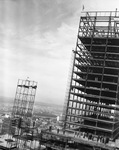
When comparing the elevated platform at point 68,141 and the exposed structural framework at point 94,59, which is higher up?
the exposed structural framework at point 94,59

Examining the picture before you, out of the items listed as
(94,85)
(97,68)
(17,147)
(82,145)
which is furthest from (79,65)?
(17,147)

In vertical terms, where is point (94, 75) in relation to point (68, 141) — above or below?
above

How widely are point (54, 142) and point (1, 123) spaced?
4713cm

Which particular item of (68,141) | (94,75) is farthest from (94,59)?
(68,141)

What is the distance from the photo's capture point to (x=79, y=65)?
46438 mm

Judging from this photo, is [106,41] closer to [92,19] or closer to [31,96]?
[92,19]

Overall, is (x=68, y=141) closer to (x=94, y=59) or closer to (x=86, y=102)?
(x=86, y=102)

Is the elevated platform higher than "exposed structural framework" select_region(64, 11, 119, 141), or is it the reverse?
"exposed structural framework" select_region(64, 11, 119, 141)

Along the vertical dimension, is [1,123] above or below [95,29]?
below

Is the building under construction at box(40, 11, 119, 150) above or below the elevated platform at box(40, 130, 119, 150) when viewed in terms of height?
above

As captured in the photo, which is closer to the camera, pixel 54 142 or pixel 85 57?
pixel 54 142

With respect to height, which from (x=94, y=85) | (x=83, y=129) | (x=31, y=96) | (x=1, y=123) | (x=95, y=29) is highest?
(x=95, y=29)

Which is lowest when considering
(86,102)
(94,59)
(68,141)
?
(68,141)

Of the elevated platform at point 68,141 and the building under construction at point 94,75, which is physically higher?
the building under construction at point 94,75
